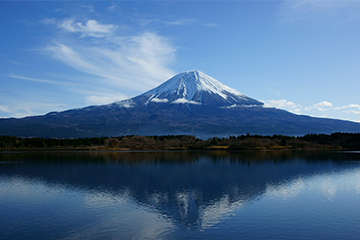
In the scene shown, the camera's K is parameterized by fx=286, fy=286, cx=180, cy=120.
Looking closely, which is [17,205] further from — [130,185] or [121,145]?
[121,145]

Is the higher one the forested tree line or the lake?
the forested tree line

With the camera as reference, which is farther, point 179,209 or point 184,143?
point 184,143

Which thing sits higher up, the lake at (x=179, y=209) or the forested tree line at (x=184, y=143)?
Answer: the forested tree line at (x=184, y=143)

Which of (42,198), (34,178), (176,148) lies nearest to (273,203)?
(42,198)

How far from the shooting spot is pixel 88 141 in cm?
12781

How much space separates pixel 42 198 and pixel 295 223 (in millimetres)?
18976

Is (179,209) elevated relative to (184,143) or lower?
lower

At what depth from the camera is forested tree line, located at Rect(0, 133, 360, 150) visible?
12012cm

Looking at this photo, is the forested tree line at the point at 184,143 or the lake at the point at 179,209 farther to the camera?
the forested tree line at the point at 184,143

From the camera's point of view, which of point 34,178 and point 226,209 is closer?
point 226,209

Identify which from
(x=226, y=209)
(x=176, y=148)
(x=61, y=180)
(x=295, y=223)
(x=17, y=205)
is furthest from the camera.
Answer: (x=176, y=148)

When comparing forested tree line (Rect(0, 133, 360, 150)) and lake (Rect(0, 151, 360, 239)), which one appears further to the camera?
forested tree line (Rect(0, 133, 360, 150))

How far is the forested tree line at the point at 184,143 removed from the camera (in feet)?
394

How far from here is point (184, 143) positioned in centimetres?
13138
